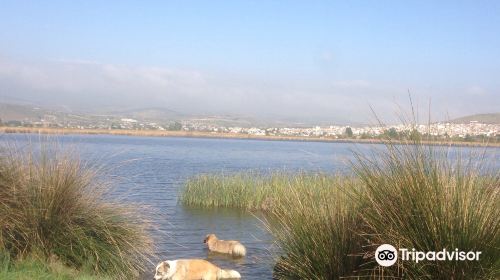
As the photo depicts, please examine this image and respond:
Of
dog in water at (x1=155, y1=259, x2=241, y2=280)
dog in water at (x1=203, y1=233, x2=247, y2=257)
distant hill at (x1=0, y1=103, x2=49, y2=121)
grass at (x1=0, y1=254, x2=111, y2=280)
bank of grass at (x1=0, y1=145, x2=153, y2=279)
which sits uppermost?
distant hill at (x1=0, y1=103, x2=49, y2=121)

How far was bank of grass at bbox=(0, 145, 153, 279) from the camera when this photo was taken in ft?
24.7

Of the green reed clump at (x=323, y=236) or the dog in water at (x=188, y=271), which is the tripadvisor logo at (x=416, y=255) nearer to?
the green reed clump at (x=323, y=236)

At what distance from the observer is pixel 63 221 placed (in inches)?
303

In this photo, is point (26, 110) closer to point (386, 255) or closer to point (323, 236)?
point (323, 236)

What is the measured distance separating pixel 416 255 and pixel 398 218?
0.40m

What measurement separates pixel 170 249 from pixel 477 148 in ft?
23.9

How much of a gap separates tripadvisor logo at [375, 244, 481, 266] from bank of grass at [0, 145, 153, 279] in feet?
12.2

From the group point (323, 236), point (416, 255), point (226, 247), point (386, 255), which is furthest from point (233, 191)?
point (416, 255)

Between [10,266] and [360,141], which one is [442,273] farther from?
[10,266]

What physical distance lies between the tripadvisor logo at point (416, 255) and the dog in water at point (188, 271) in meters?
3.82

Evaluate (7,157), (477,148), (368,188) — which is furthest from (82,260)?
(477,148)

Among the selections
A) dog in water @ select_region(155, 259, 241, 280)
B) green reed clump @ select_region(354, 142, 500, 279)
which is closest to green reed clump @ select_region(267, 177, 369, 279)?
green reed clump @ select_region(354, 142, 500, 279)

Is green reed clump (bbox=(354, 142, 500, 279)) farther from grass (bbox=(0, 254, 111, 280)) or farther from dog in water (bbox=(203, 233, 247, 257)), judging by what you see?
dog in water (bbox=(203, 233, 247, 257))

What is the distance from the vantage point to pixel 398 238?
5625 millimetres
